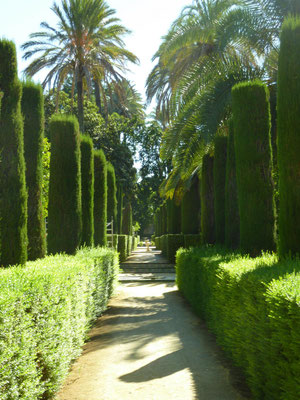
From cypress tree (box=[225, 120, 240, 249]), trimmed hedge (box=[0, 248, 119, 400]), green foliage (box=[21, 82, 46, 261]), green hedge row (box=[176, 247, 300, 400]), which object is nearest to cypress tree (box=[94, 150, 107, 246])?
cypress tree (box=[225, 120, 240, 249])

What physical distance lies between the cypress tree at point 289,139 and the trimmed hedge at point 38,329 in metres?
3.14

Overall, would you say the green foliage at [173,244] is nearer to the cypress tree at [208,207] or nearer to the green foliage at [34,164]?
the cypress tree at [208,207]

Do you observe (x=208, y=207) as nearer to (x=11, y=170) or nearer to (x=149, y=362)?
(x=11, y=170)

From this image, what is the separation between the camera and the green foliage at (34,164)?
28.0 ft

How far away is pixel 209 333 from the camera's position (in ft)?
25.8

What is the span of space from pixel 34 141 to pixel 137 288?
7.39 metres

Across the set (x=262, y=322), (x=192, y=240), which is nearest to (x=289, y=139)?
(x=262, y=322)

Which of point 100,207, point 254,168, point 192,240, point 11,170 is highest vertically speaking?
point 254,168

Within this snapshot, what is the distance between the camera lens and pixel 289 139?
21.4 ft

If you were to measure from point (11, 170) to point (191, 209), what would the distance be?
51.9ft

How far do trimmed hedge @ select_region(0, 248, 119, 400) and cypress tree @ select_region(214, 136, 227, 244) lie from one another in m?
6.39

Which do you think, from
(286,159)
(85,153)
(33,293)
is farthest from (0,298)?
(85,153)

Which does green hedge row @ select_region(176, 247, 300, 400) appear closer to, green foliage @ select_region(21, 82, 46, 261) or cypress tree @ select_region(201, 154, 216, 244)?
green foliage @ select_region(21, 82, 46, 261)

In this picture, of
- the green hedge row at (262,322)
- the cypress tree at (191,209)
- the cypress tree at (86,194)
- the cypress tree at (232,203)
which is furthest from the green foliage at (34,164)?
the cypress tree at (191,209)
